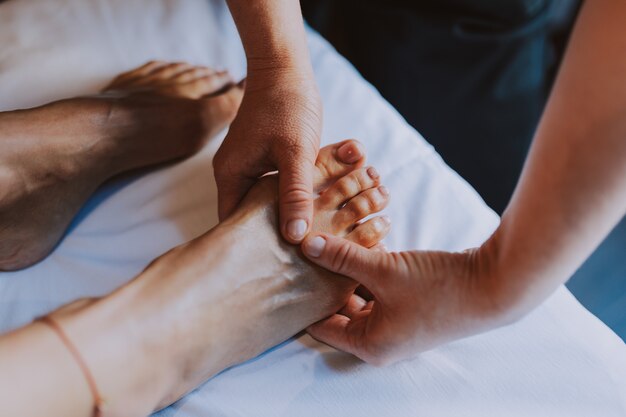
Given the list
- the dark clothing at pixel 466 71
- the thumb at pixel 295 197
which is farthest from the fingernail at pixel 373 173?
the dark clothing at pixel 466 71

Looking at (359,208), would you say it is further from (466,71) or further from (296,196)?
(466,71)

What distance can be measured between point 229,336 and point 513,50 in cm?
94

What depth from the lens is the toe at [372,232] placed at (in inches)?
31.2

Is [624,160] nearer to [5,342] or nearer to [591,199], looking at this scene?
[591,199]

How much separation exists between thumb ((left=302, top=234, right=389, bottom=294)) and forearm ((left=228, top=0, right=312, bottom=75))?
0.87 ft

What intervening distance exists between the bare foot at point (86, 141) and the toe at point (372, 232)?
30 centimetres

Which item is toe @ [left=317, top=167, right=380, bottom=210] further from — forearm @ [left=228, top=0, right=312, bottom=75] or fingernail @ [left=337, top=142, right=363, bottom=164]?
forearm @ [left=228, top=0, right=312, bottom=75]

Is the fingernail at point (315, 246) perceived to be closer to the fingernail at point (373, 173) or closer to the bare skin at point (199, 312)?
the bare skin at point (199, 312)

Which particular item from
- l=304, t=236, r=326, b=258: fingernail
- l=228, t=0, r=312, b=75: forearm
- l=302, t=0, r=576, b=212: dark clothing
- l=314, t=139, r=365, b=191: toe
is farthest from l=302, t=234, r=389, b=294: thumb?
l=302, t=0, r=576, b=212: dark clothing

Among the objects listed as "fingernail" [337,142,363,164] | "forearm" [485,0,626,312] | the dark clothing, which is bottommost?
the dark clothing

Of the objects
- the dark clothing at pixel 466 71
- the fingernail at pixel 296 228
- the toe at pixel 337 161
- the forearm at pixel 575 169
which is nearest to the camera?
the forearm at pixel 575 169

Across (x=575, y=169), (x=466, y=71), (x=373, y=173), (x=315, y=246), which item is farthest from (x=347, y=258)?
(x=466, y=71)

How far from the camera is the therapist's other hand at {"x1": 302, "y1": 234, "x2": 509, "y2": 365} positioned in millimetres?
628

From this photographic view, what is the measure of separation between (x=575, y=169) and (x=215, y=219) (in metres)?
0.49
